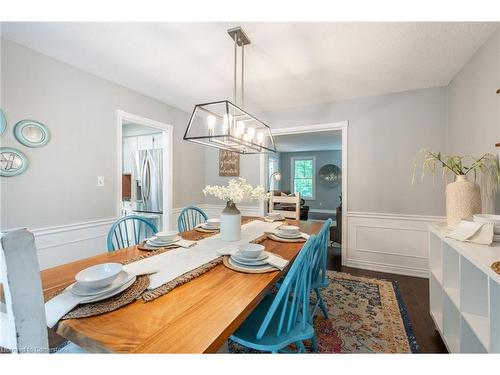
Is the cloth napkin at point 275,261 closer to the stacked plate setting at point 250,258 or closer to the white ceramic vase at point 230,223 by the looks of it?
the stacked plate setting at point 250,258

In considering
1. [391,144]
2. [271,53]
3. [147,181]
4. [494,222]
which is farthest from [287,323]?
[147,181]

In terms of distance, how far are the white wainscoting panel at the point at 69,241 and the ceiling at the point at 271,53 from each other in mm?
1645

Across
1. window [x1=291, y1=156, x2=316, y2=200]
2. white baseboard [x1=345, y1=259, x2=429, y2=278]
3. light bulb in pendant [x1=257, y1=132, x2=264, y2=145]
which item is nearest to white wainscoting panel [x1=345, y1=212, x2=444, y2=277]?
white baseboard [x1=345, y1=259, x2=429, y2=278]

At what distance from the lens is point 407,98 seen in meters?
2.94

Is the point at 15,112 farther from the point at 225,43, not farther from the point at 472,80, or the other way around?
the point at 472,80

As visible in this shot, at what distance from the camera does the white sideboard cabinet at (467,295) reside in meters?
0.99

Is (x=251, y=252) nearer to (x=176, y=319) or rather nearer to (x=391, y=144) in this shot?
(x=176, y=319)

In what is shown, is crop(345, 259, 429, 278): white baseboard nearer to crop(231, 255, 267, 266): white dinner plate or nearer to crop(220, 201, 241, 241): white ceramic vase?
crop(220, 201, 241, 241): white ceramic vase

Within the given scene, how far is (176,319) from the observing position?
31.2 inches

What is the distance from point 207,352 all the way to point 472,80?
3.06 m

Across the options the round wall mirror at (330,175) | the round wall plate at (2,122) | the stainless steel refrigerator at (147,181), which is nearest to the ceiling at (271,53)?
the round wall plate at (2,122)

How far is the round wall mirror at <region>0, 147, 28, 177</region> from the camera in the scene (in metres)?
1.81

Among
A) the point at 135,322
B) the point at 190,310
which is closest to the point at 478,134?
the point at 190,310
